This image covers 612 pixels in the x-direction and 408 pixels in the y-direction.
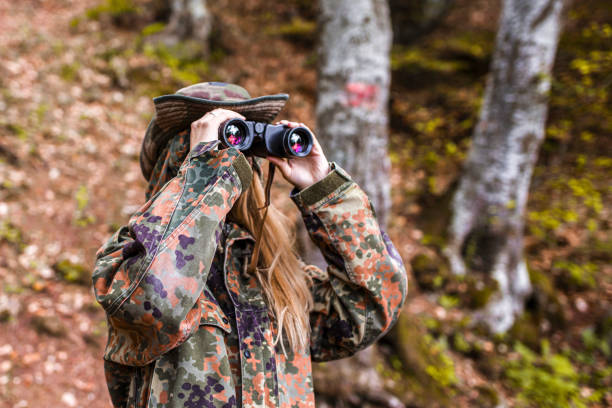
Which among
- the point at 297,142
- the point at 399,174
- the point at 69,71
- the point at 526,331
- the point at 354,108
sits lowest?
the point at 526,331

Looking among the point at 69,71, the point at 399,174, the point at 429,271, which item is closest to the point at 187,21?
the point at 69,71

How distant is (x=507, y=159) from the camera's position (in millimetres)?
5082

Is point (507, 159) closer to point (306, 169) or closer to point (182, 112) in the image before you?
point (306, 169)

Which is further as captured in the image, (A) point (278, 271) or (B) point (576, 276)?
(B) point (576, 276)

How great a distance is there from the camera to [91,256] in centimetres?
418

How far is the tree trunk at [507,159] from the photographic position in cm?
484

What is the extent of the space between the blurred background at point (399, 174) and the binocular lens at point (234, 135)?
188 cm

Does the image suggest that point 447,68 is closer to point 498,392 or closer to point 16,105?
point 498,392

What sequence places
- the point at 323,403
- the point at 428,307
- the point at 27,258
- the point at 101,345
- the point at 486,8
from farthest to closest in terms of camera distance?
the point at 486,8
the point at 428,307
the point at 27,258
the point at 101,345
the point at 323,403

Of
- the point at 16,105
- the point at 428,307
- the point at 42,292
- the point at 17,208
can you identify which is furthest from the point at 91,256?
the point at 428,307

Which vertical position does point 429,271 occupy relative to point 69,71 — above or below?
below

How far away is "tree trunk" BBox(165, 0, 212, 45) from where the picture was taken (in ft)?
26.8

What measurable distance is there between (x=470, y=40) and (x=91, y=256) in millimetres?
8657

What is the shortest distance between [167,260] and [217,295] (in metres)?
0.36
